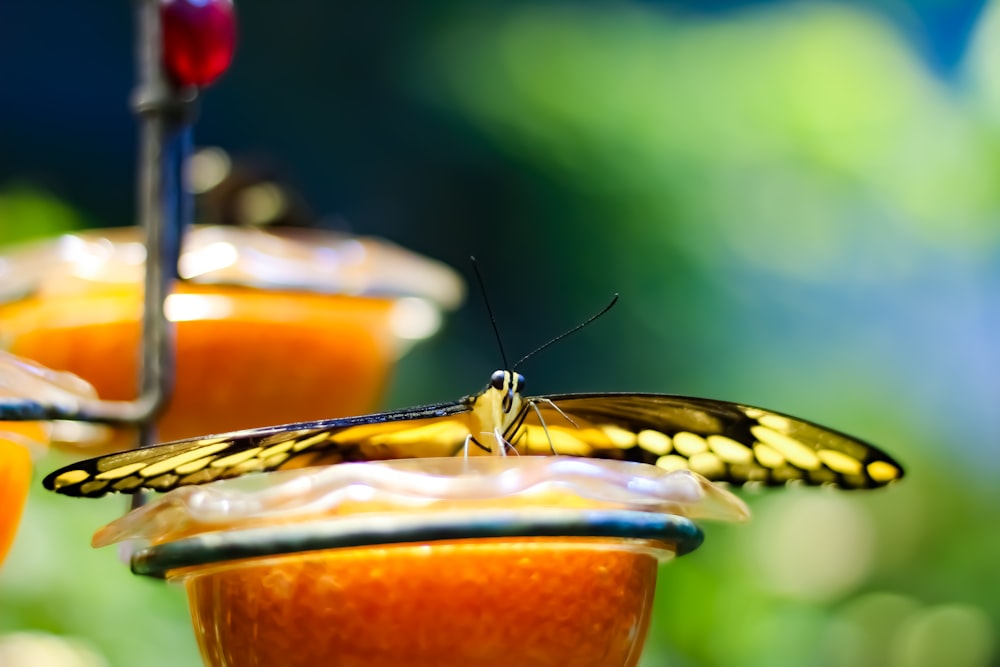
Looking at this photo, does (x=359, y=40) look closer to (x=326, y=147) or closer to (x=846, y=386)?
(x=326, y=147)

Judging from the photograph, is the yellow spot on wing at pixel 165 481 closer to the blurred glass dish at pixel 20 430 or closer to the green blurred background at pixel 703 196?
the blurred glass dish at pixel 20 430

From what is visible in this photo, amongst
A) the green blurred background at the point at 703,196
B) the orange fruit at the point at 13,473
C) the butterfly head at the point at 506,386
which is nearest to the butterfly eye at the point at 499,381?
the butterfly head at the point at 506,386

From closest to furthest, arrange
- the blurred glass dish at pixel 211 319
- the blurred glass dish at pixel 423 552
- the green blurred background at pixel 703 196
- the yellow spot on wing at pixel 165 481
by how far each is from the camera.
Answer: the blurred glass dish at pixel 423 552 < the yellow spot on wing at pixel 165 481 < the blurred glass dish at pixel 211 319 < the green blurred background at pixel 703 196

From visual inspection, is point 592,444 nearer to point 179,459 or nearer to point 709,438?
point 709,438

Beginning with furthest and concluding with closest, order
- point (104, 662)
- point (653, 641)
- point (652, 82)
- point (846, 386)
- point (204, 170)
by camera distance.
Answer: point (652, 82), point (846, 386), point (653, 641), point (104, 662), point (204, 170)

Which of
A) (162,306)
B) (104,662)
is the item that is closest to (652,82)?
(104,662)

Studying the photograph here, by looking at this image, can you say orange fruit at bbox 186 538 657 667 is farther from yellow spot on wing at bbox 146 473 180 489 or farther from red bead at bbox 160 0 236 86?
Result: red bead at bbox 160 0 236 86

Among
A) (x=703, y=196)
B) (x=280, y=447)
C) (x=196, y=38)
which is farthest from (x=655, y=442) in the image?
(x=703, y=196)
